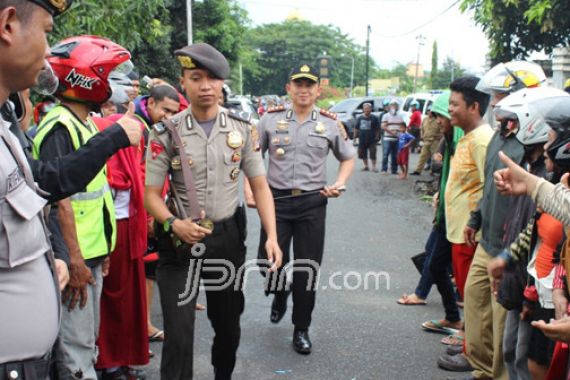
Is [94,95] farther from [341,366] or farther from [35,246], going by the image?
[341,366]

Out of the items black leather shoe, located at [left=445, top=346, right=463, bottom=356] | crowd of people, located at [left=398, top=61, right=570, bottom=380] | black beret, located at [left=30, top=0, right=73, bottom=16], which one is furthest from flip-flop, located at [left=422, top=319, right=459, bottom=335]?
black beret, located at [left=30, top=0, right=73, bottom=16]

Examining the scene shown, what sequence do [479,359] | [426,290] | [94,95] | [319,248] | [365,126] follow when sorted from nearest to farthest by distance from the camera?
[94,95]
[479,359]
[319,248]
[426,290]
[365,126]

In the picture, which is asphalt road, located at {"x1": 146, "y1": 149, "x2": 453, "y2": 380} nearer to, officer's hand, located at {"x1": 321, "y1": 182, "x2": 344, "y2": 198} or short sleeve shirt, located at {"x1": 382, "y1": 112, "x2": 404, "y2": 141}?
officer's hand, located at {"x1": 321, "y1": 182, "x2": 344, "y2": 198}

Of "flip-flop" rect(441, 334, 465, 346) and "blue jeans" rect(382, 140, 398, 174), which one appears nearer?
"flip-flop" rect(441, 334, 465, 346)

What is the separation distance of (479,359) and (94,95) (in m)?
2.81

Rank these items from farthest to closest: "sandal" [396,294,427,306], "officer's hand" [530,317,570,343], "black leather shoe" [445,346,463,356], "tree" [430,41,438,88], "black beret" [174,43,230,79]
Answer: "tree" [430,41,438,88], "sandal" [396,294,427,306], "black leather shoe" [445,346,463,356], "black beret" [174,43,230,79], "officer's hand" [530,317,570,343]

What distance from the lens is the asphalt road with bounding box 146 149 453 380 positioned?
4348 millimetres

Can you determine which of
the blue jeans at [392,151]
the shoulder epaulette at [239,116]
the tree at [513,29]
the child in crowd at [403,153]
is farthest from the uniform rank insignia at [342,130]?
the blue jeans at [392,151]

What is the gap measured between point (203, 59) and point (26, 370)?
196 centimetres

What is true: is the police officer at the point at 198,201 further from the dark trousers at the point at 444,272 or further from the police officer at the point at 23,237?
the dark trousers at the point at 444,272

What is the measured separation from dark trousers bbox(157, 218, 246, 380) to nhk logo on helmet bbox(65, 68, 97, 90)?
0.88 meters

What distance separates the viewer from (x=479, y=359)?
4.00 metres

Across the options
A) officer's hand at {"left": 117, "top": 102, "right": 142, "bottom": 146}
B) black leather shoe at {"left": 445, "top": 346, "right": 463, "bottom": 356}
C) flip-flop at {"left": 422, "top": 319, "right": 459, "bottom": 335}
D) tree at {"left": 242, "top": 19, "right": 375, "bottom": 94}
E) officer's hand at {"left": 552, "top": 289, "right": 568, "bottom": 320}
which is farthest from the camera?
tree at {"left": 242, "top": 19, "right": 375, "bottom": 94}

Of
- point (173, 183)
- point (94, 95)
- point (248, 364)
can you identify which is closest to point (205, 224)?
point (173, 183)
